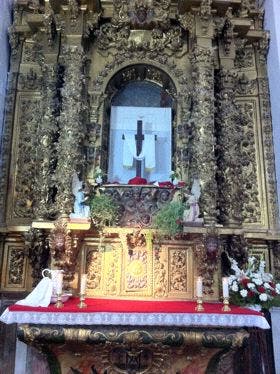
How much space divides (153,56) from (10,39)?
305cm

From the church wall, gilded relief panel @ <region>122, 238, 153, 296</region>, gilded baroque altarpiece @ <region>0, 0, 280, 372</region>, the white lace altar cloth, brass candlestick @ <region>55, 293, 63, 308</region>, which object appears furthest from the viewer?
the church wall

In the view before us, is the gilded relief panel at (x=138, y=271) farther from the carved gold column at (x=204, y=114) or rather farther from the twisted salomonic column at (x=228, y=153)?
the twisted salomonic column at (x=228, y=153)

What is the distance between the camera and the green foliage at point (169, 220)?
7352 millimetres

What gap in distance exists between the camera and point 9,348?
7.82m

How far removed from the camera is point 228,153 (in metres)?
8.38

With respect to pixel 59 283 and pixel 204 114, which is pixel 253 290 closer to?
pixel 59 283

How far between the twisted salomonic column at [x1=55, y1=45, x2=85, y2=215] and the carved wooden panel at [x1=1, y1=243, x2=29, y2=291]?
1.44 m

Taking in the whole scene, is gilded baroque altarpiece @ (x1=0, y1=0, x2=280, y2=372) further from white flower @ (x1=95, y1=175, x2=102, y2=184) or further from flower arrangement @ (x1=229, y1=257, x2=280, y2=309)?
flower arrangement @ (x1=229, y1=257, x2=280, y2=309)

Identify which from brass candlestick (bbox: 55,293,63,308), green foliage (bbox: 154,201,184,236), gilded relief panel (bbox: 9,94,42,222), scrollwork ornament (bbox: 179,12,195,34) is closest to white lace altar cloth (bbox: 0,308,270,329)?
brass candlestick (bbox: 55,293,63,308)

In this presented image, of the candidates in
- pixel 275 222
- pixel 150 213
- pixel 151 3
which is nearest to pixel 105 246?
pixel 150 213

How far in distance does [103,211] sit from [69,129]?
1648 millimetres

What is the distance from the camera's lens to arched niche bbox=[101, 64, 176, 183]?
29.4 ft

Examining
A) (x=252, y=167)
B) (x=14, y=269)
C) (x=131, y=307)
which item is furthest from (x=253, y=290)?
(x=14, y=269)

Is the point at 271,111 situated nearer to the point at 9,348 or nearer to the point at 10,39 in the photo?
the point at 10,39
